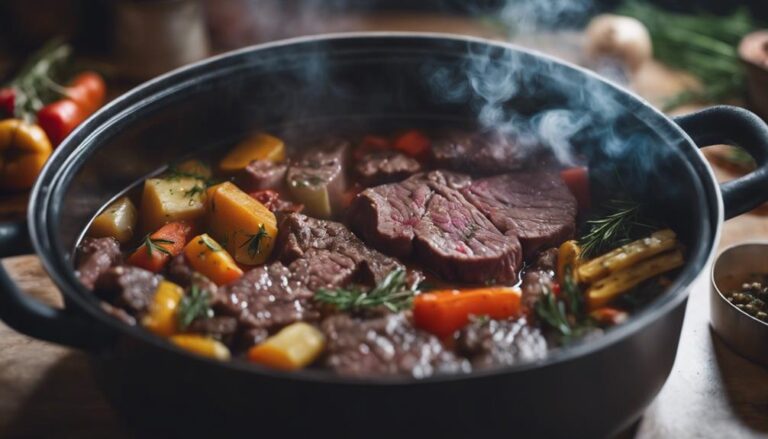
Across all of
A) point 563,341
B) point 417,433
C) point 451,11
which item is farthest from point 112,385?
point 451,11

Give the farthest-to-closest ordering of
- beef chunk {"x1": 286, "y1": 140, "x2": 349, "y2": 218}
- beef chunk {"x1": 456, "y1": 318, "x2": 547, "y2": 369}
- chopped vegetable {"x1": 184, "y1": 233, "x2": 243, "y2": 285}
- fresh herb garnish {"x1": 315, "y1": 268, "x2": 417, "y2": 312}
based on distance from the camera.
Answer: beef chunk {"x1": 286, "y1": 140, "x2": 349, "y2": 218} < chopped vegetable {"x1": 184, "y1": 233, "x2": 243, "y2": 285} < fresh herb garnish {"x1": 315, "y1": 268, "x2": 417, "y2": 312} < beef chunk {"x1": 456, "y1": 318, "x2": 547, "y2": 369}

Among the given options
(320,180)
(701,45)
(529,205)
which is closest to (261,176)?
(320,180)

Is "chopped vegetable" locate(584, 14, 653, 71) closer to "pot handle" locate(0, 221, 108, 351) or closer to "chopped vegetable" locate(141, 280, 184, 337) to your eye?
"chopped vegetable" locate(141, 280, 184, 337)

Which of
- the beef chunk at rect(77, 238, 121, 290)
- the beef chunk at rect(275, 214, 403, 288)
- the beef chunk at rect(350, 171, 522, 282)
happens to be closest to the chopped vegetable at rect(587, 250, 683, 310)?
the beef chunk at rect(350, 171, 522, 282)

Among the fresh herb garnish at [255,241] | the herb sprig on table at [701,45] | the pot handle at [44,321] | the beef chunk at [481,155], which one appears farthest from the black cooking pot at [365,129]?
the herb sprig on table at [701,45]

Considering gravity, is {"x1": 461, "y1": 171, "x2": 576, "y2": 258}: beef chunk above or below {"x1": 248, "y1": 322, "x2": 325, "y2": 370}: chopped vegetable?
below

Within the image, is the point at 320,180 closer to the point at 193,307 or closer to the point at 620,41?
the point at 193,307

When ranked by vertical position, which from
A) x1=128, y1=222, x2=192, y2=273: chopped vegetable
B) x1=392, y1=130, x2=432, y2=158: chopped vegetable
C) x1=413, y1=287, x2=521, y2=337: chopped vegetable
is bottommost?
x1=392, y1=130, x2=432, y2=158: chopped vegetable
